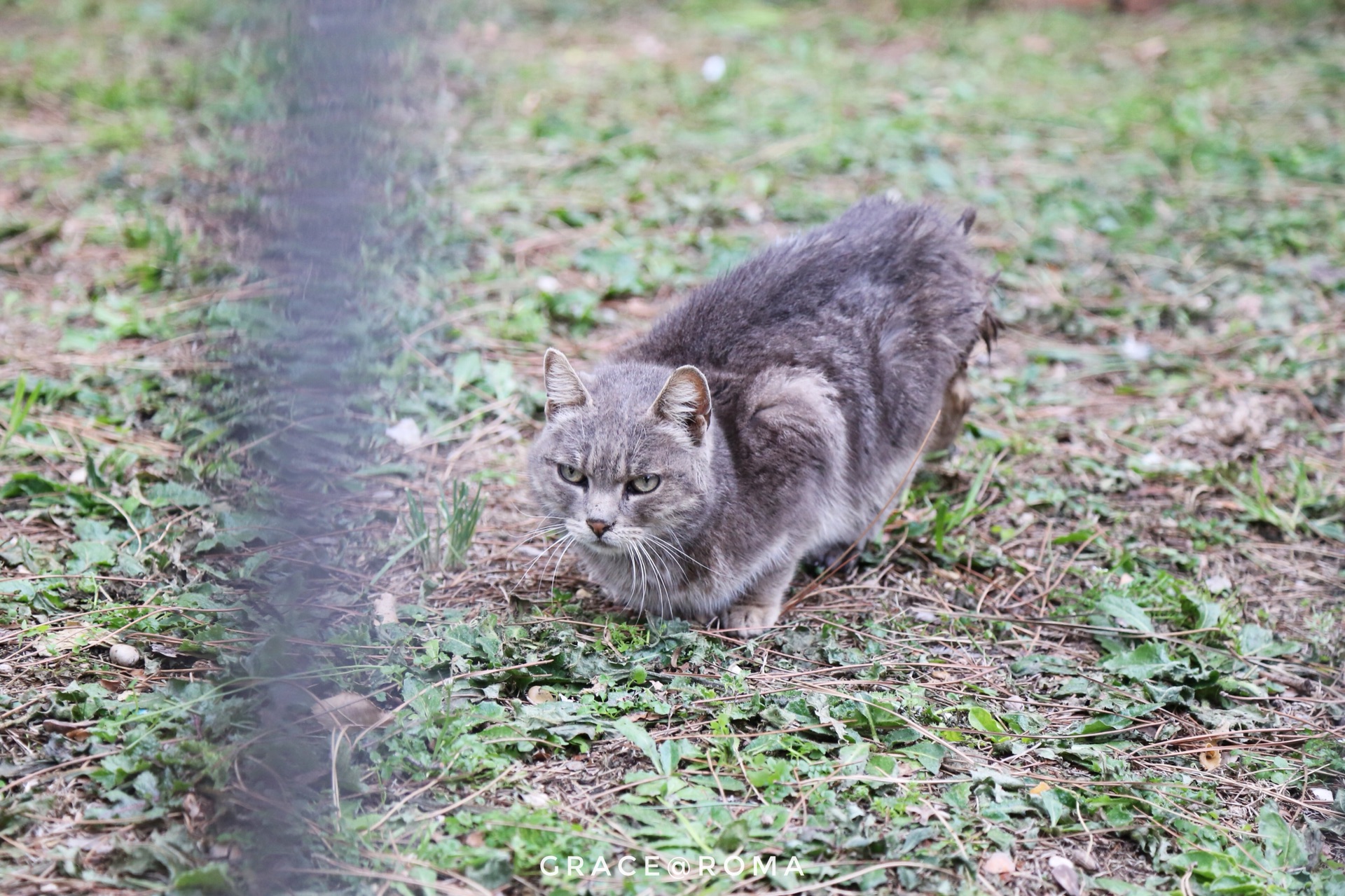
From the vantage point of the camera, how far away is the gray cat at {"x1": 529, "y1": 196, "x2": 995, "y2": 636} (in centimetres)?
330

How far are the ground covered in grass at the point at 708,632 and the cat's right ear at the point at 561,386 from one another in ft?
1.44

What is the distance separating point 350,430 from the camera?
1.61 meters

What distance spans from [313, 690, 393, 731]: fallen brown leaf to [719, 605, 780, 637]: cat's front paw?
1153 mm

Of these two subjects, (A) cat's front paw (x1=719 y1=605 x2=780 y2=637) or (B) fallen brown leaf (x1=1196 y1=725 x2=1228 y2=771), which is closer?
(B) fallen brown leaf (x1=1196 y1=725 x2=1228 y2=771)

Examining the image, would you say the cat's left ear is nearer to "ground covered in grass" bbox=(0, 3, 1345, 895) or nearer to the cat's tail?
"ground covered in grass" bbox=(0, 3, 1345, 895)

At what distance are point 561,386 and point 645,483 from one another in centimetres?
40

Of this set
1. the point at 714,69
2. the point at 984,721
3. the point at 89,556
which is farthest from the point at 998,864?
the point at 714,69

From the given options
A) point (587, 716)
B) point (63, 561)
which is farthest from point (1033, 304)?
point (63, 561)

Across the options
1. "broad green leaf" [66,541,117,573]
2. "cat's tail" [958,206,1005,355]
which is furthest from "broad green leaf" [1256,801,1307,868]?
"broad green leaf" [66,541,117,573]

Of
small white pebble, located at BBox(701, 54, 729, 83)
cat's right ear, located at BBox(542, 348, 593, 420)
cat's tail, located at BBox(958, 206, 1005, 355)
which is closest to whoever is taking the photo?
cat's right ear, located at BBox(542, 348, 593, 420)

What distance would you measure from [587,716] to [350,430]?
1483mm

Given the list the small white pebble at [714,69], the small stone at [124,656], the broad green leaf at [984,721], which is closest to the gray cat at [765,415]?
the broad green leaf at [984,721]

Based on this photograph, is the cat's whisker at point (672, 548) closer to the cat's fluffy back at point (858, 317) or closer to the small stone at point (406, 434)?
the cat's fluffy back at point (858, 317)

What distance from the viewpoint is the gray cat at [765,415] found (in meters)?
3.30
